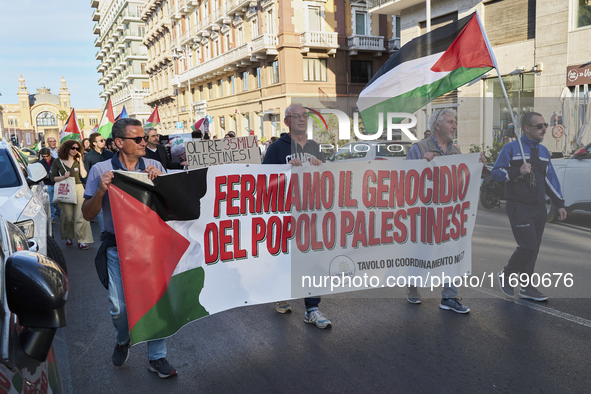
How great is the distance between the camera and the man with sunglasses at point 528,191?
5.24 meters

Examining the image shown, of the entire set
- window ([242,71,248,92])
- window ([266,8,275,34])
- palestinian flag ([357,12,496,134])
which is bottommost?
palestinian flag ([357,12,496,134])

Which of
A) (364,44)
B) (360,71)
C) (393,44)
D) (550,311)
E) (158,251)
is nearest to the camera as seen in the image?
(158,251)

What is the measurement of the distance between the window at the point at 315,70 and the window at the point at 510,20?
15789mm

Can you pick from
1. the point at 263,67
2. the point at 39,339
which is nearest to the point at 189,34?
the point at 263,67

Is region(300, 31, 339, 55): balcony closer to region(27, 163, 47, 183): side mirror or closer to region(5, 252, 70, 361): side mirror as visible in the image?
region(27, 163, 47, 183): side mirror

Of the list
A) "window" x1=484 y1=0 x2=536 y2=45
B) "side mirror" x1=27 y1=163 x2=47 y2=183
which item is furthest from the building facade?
"side mirror" x1=27 y1=163 x2=47 y2=183

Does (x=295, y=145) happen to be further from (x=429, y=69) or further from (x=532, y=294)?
(x=532, y=294)

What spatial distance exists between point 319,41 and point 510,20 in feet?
54.2

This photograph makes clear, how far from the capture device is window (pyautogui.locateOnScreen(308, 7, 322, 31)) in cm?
3446

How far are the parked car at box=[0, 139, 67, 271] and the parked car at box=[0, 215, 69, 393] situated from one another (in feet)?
11.0

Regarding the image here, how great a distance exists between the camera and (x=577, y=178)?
9.22 metres

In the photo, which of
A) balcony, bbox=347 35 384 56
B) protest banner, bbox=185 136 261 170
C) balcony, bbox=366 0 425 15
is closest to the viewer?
protest banner, bbox=185 136 261 170

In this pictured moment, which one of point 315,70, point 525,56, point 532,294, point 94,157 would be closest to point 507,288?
point 532,294

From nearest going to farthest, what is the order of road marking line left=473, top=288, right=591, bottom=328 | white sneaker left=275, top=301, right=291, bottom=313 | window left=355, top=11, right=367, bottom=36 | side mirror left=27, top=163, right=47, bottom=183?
road marking line left=473, top=288, right=591, bottom=328 → white sneaker left=275, top=301, right=291, bottom=313 → side mirror left=27, top=163, right=47, bottom=183 → window left=355, top=11, right=367, bottom=36
